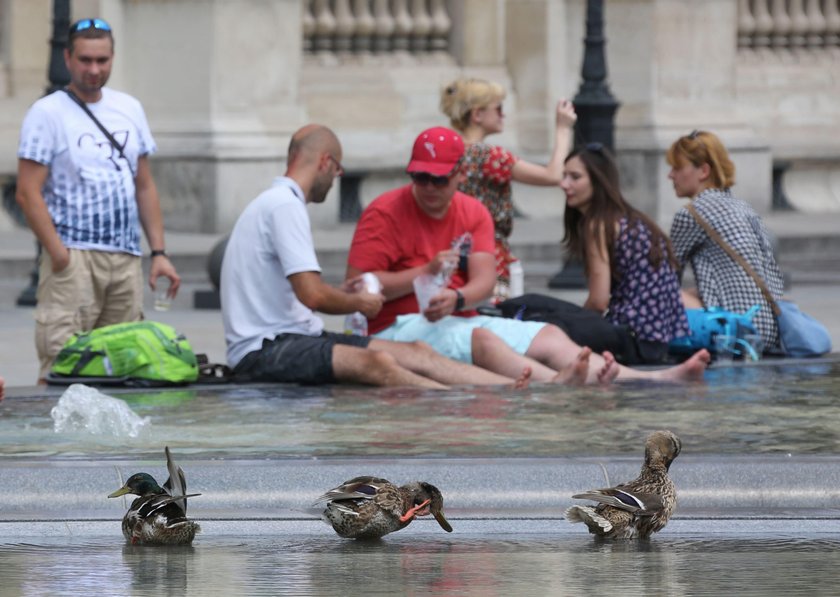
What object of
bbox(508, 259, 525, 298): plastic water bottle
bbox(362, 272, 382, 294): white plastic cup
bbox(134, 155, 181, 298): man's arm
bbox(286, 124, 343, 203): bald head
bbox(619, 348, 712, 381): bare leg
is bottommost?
bbox(619, 348, 712, 381): bare leg

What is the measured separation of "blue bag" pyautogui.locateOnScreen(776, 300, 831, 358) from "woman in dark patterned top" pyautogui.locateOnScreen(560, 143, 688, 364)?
27.8 inches

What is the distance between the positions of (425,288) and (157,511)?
3.50 m

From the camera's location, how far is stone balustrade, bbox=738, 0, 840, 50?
2220cm

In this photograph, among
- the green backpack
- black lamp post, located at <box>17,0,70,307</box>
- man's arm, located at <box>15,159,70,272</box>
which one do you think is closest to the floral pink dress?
the green backpack

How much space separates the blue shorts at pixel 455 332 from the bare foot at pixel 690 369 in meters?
0.60

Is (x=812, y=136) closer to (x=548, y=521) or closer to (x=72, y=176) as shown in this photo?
(x=72, y=176)

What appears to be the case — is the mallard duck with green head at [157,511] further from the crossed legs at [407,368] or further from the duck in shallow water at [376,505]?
the crossed legs at [407,368]

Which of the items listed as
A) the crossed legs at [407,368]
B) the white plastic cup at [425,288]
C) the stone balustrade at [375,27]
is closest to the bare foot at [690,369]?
the crossed legs at [407,368]

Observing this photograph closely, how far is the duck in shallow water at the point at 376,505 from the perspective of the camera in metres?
6.24

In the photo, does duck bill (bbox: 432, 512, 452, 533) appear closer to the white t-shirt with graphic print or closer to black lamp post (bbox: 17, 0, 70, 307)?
the white t-shirt with graphic print

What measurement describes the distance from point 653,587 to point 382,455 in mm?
1976

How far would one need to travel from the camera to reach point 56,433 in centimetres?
820

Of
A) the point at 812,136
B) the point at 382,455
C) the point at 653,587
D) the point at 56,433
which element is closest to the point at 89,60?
the point at 56,433

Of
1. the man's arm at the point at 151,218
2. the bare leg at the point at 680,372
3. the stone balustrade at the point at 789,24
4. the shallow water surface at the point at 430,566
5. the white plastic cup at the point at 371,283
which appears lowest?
the bare leg at the point at 680,372
